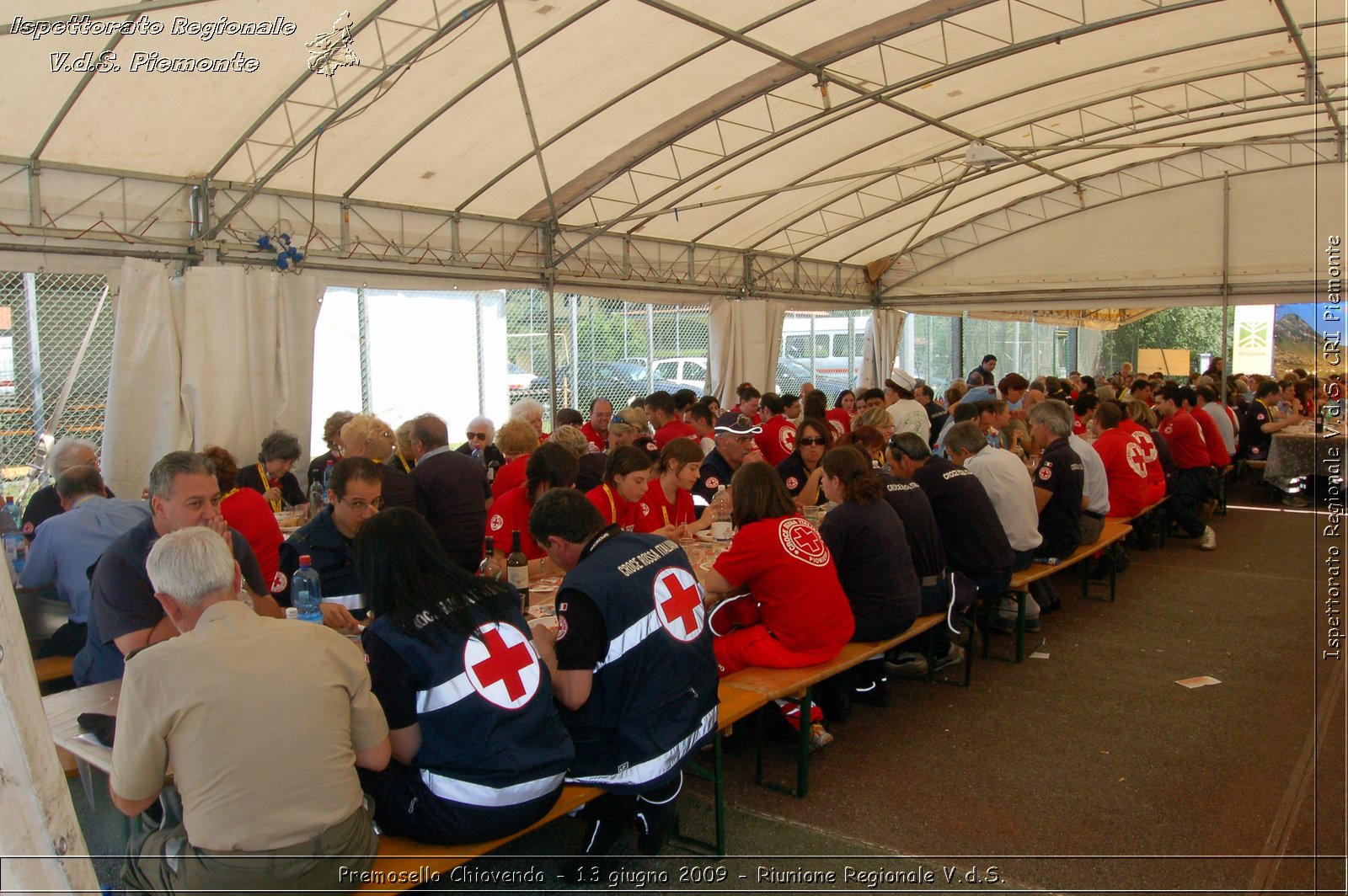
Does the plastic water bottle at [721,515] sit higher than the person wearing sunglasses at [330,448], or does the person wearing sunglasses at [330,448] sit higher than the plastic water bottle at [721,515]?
the person wearing sunglasses at [330,448]

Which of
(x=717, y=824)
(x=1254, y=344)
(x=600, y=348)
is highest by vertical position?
(x=1254, y=344)

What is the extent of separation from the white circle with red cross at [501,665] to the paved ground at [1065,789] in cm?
99

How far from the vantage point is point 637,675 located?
2.92 m

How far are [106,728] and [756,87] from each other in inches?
319

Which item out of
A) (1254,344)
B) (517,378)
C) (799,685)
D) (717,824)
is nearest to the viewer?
(717,824)

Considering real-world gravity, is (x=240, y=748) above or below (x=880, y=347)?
below

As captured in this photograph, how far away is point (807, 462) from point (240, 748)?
16.4ft

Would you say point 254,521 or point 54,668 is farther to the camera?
point 254,521

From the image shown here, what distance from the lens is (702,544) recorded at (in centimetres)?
510

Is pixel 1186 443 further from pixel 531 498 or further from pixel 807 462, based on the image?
pixel 531 498

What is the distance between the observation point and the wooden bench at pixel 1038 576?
5508mm

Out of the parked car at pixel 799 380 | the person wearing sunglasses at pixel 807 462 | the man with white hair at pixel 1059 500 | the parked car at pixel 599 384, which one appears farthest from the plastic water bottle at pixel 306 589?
the parked car at pixel 799 380

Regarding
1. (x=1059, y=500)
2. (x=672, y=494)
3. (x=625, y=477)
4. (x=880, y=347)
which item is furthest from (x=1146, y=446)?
(x=880, y=347)

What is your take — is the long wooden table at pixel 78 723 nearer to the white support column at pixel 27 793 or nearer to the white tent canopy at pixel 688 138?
the white support column at pixel 27 793
